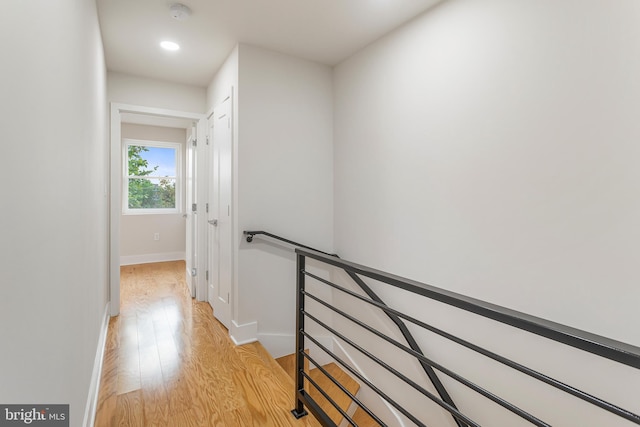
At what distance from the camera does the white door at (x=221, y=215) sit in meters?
2.78

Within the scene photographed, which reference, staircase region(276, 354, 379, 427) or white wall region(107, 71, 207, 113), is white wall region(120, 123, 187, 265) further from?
staircase region(276, 354, 379, 427)

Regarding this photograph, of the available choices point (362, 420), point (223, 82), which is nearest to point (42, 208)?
point (223, 82)

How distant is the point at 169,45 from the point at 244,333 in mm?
2461

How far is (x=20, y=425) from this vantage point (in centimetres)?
69

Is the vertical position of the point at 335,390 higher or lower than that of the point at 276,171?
lower

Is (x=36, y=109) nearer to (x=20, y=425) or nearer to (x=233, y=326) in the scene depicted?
(x=20, y=425)

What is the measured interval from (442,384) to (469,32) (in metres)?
2.21

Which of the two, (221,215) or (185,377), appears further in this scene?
(221,215)

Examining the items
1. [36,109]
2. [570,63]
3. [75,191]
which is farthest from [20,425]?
[570,63]

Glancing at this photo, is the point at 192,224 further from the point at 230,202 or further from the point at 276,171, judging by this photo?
the point at 276,171

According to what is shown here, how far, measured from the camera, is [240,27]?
2.34m

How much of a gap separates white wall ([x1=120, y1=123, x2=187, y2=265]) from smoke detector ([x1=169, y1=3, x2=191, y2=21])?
3728mm

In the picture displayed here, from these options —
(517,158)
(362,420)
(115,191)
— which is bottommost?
(362,420)

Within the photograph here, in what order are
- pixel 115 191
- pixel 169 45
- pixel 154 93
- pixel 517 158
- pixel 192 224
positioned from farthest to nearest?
pixel 192 224, pixel 154 93, pixel 115 191, pixel 169 45, pixel 517 158
